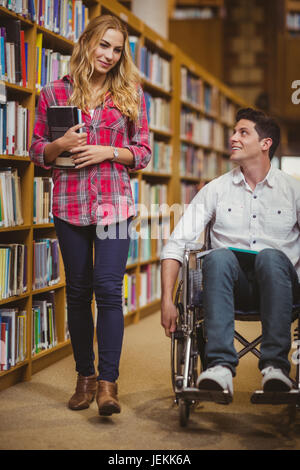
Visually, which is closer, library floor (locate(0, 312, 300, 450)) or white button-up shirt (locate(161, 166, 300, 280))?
library floor (locate(0, 312, 300, 450))

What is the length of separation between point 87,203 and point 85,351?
1.78 ft

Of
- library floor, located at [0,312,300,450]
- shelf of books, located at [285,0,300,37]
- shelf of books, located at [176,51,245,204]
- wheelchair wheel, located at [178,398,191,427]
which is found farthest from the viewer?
shelf of books, located at [285,0,300,37]

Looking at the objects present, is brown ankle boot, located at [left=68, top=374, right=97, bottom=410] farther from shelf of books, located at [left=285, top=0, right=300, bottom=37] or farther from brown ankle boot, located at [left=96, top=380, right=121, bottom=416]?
shelf of books, located at [left=285, top=0, right=300, bottom=37]

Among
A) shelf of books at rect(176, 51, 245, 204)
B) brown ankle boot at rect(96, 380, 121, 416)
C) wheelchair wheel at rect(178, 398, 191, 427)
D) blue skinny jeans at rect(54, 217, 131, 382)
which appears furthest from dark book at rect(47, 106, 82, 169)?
shelf of books at rect(176, 51, 245, 204)

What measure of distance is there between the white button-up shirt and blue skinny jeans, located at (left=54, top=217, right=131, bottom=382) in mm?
189

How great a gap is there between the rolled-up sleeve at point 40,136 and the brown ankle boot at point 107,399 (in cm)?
79

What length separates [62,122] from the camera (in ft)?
6.95

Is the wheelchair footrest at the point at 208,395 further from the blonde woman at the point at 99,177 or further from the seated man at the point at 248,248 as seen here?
the blonde woman at the point at 99,177

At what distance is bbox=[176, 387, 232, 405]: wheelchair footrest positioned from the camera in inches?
70.6

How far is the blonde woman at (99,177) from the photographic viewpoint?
7.02 ft

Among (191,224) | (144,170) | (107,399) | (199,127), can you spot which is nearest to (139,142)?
(191,224)

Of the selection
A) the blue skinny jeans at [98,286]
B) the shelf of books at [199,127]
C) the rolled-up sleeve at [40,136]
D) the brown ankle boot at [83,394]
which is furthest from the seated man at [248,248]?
the shelf of books at [199,127]

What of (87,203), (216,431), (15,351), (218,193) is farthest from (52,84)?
(216,431)

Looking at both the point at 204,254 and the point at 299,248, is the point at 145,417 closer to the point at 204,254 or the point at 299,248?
the point at 204,254
